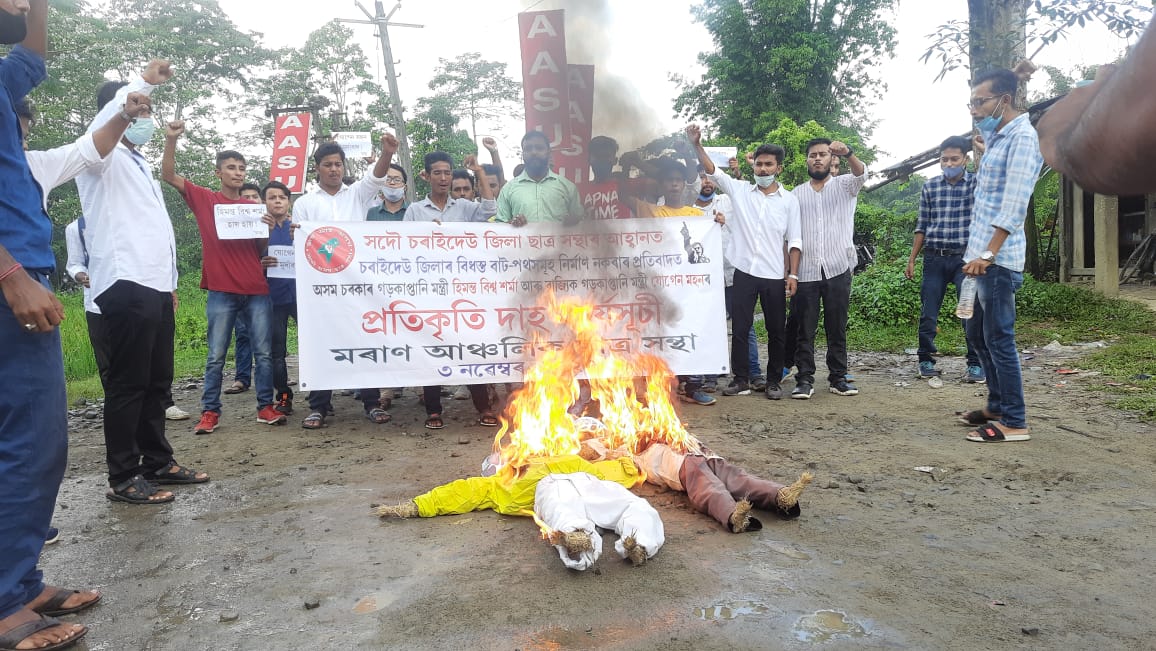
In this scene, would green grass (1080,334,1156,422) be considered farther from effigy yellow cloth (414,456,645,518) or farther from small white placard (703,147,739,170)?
effigy yellow cloth (414,456,645,518)

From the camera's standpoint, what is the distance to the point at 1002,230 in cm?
475

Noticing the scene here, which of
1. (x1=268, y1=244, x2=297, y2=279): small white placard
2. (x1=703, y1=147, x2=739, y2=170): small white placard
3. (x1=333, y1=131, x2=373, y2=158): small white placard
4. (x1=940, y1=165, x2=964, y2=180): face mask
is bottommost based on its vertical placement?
(x1=268, y1=244, x2=297, y2=279): small white placard

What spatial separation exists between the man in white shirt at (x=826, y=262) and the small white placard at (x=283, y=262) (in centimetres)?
500

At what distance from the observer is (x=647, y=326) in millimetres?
6402

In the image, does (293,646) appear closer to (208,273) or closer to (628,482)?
(628,482)

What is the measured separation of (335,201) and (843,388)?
5.31 meters

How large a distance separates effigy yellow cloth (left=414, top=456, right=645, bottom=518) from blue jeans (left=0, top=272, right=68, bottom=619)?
1629 millimetres

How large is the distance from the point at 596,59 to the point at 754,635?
4.07 meters

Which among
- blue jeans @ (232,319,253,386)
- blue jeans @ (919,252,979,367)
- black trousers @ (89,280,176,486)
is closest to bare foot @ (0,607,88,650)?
black trousers @ (89,280,176,486)

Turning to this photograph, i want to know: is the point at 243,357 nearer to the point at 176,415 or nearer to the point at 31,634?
the point at 176,415

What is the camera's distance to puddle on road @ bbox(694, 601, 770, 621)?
254 cm

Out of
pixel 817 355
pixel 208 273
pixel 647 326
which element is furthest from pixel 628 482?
pixel 817 355

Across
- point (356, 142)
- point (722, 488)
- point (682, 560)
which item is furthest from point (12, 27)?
point (356, 142)

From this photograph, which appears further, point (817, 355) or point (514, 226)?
point (817, 355)
